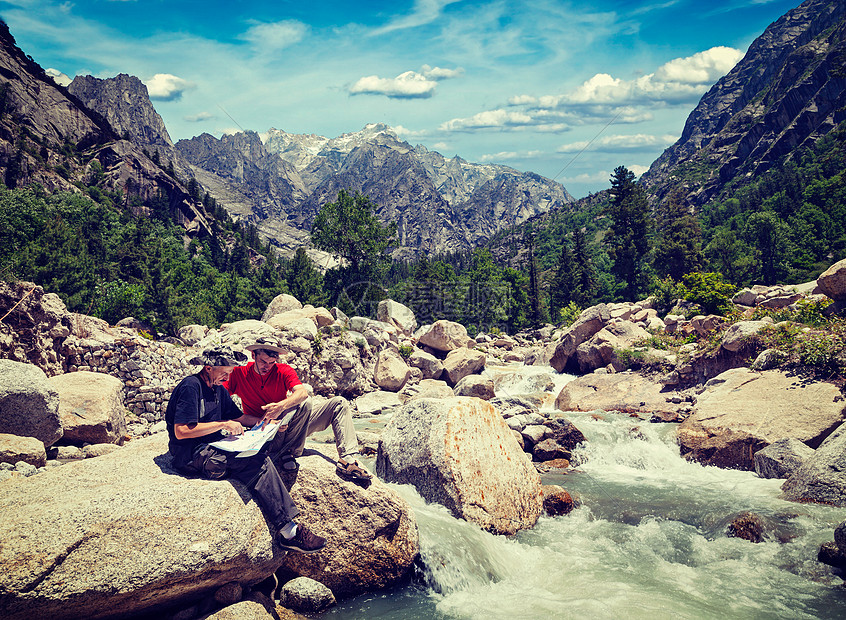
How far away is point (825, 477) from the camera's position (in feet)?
31.7

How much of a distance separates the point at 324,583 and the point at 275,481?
1786 millimetres

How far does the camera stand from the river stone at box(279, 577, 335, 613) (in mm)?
6414

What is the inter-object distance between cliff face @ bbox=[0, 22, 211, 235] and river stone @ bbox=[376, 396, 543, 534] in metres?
86.9

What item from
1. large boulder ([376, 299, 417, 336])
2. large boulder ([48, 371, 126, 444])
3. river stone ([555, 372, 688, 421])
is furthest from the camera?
large boulder ([376, 299, 417, 336])

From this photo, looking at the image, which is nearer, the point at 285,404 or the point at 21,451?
the point at 285,404

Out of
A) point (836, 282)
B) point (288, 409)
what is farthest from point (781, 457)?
point (288, 409)

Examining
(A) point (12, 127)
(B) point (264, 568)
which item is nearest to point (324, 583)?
(B) point (264, 568)

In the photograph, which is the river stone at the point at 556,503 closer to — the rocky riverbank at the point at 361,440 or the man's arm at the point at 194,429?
the rocky riverbank at the point at 361,440

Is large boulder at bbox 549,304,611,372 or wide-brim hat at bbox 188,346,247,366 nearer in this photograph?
wide-brim hat at bbox 188,346,247,366

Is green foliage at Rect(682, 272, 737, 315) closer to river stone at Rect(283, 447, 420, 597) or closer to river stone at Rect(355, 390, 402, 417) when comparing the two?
river stone at Rect(355, 390, 402, 417)

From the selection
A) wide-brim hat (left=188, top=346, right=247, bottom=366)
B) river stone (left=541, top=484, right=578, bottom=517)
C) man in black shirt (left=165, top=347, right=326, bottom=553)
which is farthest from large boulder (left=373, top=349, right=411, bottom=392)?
wide-brim hat (left=188, top=346, right=247, bottom=366)

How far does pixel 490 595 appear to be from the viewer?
724 cm

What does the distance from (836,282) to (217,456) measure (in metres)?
20.3

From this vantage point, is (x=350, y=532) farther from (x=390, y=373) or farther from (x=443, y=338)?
(x=443, y=338)
